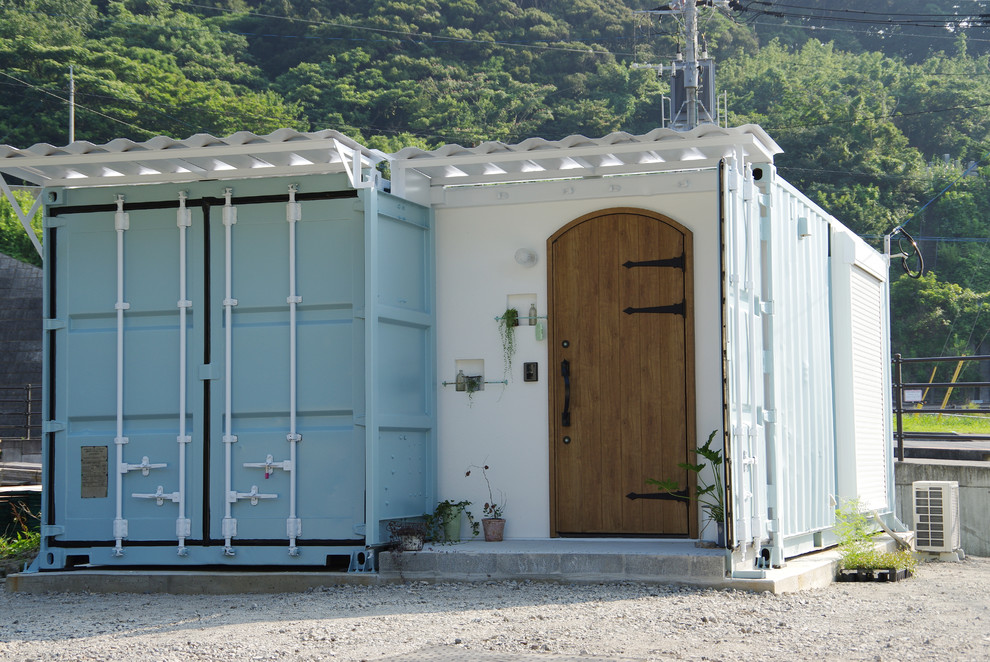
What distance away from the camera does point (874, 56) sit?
6956 centimetres

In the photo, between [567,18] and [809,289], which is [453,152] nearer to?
[809,289]

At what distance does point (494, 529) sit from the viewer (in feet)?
26.8

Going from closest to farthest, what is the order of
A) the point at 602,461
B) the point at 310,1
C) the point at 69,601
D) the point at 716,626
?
the point at 716,626
the point at 69,601
the point at 602,461
the point at 310,1

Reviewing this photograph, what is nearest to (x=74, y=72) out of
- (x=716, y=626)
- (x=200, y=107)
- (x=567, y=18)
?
(x=200, y=107)

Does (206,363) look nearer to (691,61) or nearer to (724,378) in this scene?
(724,378)

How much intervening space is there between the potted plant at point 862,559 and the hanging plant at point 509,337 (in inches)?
103

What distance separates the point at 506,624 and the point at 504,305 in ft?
9.92

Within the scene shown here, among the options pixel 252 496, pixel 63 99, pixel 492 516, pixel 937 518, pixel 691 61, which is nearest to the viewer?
pixel 252 496

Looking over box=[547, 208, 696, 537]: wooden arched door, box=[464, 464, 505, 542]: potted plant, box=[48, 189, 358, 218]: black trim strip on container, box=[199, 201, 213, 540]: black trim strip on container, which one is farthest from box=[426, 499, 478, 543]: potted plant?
box=[48, 189, 358, 218]: black trim strip on container

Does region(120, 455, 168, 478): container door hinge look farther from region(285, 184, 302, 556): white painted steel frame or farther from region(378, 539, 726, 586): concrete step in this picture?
region(378, 539, 726, 586): concrete step

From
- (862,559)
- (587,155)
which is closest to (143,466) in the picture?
(587,155)

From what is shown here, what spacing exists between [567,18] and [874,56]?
66.6 ft

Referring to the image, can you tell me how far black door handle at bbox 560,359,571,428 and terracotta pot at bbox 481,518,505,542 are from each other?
838 millimetres

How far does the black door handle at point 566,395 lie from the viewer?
826cm
